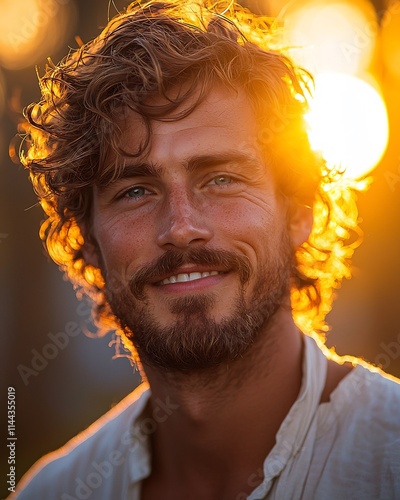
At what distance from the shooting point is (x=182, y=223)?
3000 millimetres

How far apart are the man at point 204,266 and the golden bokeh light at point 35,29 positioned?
660cm

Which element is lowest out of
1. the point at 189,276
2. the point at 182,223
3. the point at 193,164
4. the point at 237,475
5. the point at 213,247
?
the point at 237,475

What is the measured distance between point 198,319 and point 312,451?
2.56ft

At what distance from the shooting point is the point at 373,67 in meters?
10.9

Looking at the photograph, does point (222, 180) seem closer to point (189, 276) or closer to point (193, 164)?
point (193, 164)

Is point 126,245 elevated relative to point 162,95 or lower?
lower

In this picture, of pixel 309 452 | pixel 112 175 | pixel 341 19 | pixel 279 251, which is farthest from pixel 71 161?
pixel 341 19

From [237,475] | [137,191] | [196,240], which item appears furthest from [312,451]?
[137,191]

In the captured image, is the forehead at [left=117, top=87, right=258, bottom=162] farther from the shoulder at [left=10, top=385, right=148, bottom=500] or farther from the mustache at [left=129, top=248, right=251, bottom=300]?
the shoulder at [left=10, top=385, right=148, bottom=500]

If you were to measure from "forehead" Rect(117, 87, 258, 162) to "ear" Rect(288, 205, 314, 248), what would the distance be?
53 centimetres

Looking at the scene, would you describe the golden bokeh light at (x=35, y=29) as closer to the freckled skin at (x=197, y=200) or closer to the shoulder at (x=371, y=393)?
the freckled skin at (x=197, y=200)

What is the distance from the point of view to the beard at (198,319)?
10.0 ft

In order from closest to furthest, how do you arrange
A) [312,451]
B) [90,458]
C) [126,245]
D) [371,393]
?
[312,451]
[371,393]
[126,245]
[90,458]

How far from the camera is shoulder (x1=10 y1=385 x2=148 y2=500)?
11.8 feet
